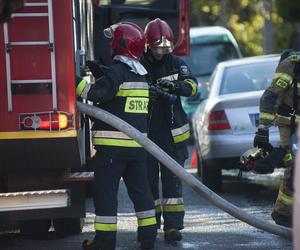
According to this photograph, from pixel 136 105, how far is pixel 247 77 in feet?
14.1

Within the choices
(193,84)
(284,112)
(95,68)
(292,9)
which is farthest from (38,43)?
(292,9)

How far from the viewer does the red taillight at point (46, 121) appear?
6.56 m

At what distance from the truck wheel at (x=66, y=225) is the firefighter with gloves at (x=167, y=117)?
719mm

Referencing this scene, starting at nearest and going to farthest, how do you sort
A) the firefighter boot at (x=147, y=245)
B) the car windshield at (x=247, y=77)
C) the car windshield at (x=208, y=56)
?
1. the firefighter boot at (x=147, y=245)
2. the car windshield at (x=247, y=77)
3. the car windshield at (x=208, y=56)

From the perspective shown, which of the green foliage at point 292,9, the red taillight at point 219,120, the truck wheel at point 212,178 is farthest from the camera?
the truck wheel at point 212,178

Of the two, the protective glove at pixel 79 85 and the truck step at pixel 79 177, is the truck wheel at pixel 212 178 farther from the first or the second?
the protective glove at pixel 79 85

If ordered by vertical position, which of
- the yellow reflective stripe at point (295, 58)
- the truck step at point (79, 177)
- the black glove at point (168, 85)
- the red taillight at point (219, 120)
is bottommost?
the red taillight at point (219, 120)

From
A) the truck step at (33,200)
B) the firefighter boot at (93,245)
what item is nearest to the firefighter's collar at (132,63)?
the truck step at (33,200)

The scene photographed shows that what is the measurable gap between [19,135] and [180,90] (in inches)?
72.8

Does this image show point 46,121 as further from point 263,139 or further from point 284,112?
point 284,112

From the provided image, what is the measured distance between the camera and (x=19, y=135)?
655 cm

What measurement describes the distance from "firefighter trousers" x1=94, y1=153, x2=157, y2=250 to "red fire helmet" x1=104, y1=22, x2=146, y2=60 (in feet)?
2.74

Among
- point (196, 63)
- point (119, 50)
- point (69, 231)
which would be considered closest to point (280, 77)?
point (119, 50)

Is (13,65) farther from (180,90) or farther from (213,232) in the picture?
(213,232)
